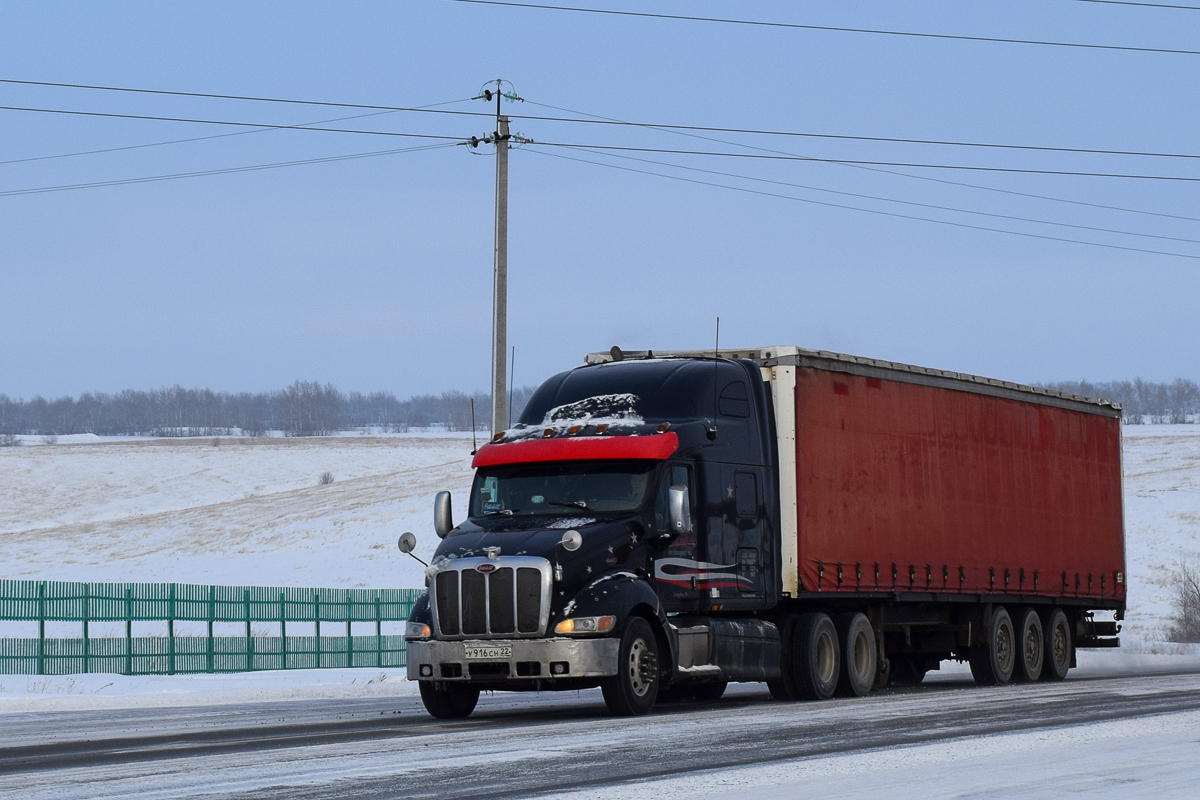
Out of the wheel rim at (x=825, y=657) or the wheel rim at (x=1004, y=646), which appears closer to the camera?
the wheel rim at (x=825, y=657)

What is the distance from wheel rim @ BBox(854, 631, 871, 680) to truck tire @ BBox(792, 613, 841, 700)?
0.57 metres

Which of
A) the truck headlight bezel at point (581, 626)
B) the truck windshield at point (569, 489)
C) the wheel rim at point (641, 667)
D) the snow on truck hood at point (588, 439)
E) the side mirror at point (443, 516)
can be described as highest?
the snow on truck hood at point (588, 439)

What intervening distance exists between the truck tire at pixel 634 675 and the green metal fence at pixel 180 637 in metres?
12.7

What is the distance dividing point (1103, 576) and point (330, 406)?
170452 mm

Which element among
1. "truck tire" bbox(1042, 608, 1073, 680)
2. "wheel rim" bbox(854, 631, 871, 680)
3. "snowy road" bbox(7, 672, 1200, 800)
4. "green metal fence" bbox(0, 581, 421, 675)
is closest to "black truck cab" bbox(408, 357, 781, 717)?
"snowy road" bbox(7, 672, 1200, 800)

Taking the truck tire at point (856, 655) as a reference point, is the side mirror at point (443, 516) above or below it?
Result: above

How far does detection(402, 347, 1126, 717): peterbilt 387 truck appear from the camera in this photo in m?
15.5

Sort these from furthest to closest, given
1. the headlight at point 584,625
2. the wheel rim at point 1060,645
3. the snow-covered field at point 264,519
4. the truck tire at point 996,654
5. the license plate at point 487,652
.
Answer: the snow-covered field at point 264,519, the wheel rim at point 1060,645, the truck tire at point 996,654, the license plate at point 487,652, the headlight at point 584,625

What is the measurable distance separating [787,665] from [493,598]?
4.96m

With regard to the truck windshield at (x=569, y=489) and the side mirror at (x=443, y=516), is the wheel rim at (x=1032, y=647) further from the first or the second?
the side mirror at (x=443, y=516)

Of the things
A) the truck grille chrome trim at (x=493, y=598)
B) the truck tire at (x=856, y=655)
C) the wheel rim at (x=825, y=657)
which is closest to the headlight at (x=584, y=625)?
the truck grille chrome trim at (x=493, y=598)

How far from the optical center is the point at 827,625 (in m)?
19.5

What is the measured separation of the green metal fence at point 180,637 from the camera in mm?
25719

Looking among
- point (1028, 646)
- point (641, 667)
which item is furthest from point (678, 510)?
point (1028, 646)
